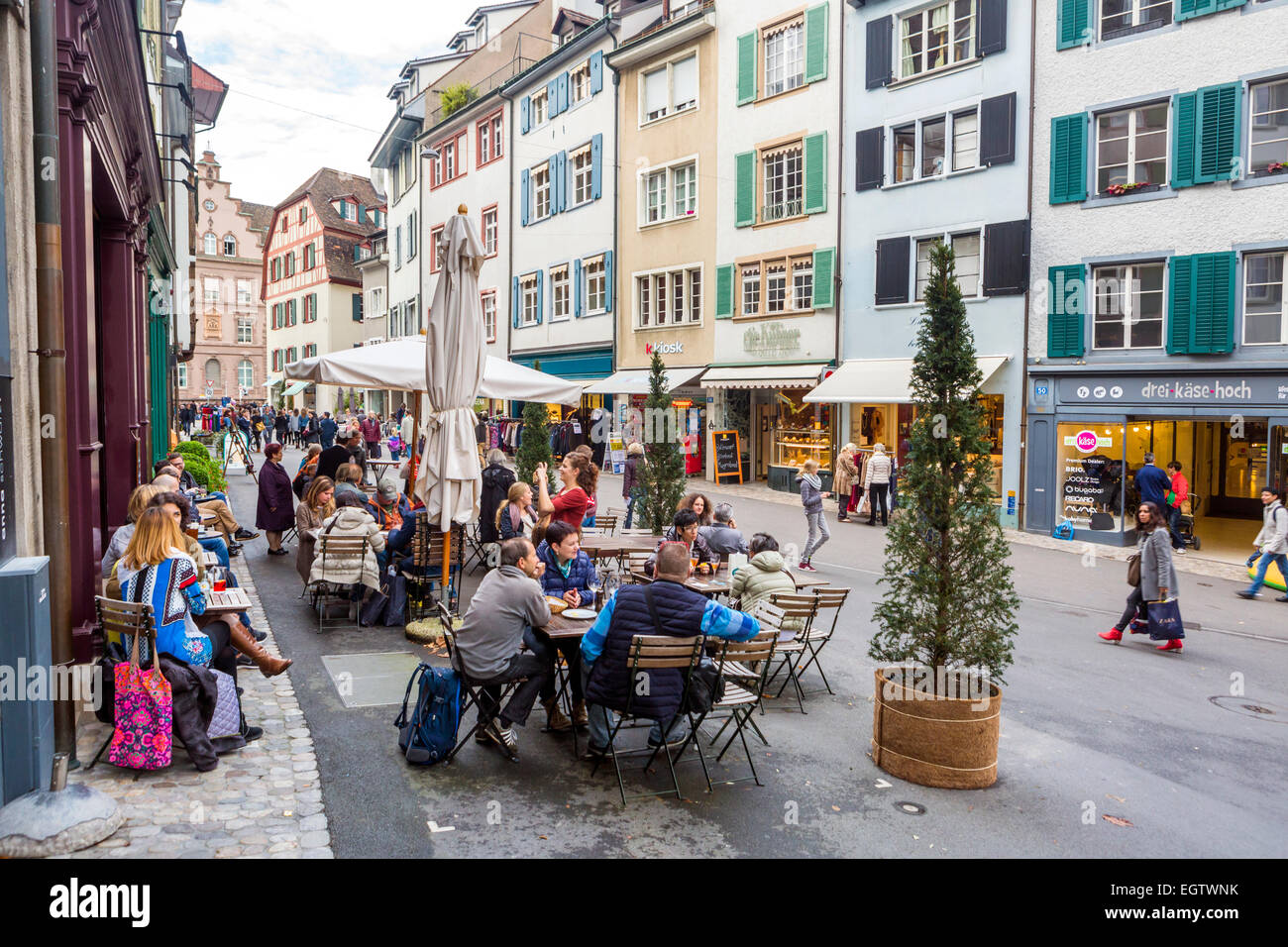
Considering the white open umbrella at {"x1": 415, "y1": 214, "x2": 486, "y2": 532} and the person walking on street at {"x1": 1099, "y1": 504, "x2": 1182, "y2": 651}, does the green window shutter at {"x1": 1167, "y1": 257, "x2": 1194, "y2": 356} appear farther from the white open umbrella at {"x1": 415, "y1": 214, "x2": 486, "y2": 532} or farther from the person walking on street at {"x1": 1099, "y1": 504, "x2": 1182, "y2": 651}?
the white open umbrella at {"x1": 415, "y1": 214, "x2": 486, "y2": 532}


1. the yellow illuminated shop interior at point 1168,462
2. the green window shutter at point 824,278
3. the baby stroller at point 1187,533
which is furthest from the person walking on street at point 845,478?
the baby stroller at point 1187,533

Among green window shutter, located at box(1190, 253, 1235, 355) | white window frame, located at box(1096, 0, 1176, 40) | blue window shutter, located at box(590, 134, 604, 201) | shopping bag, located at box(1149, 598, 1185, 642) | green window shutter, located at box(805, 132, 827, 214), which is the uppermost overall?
blue window shutter, located at box(590, 134, 604, 201)

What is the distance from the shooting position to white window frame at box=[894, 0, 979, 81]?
67.7 feet

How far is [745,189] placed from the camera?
26125 millimetres

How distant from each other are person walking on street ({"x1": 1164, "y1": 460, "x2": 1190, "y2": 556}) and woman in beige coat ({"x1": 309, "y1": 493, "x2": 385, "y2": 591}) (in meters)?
14.0

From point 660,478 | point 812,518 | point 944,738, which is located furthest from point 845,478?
point 944,738

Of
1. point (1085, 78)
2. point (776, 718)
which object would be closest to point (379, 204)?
point (1085, 78)

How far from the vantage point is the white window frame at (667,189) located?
92.5 ft

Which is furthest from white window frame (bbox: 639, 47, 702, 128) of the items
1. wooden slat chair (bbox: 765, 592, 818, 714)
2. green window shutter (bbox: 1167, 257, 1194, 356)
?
wooden slat chair (bbox: 765, 592, 818, 714)

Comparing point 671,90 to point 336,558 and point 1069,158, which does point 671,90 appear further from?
point 336,558

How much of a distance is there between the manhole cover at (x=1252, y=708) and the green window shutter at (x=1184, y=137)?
12.1 metres

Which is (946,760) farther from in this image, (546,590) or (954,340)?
(546,590)

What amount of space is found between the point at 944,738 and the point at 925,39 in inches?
781

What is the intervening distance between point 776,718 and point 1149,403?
44.3ft
